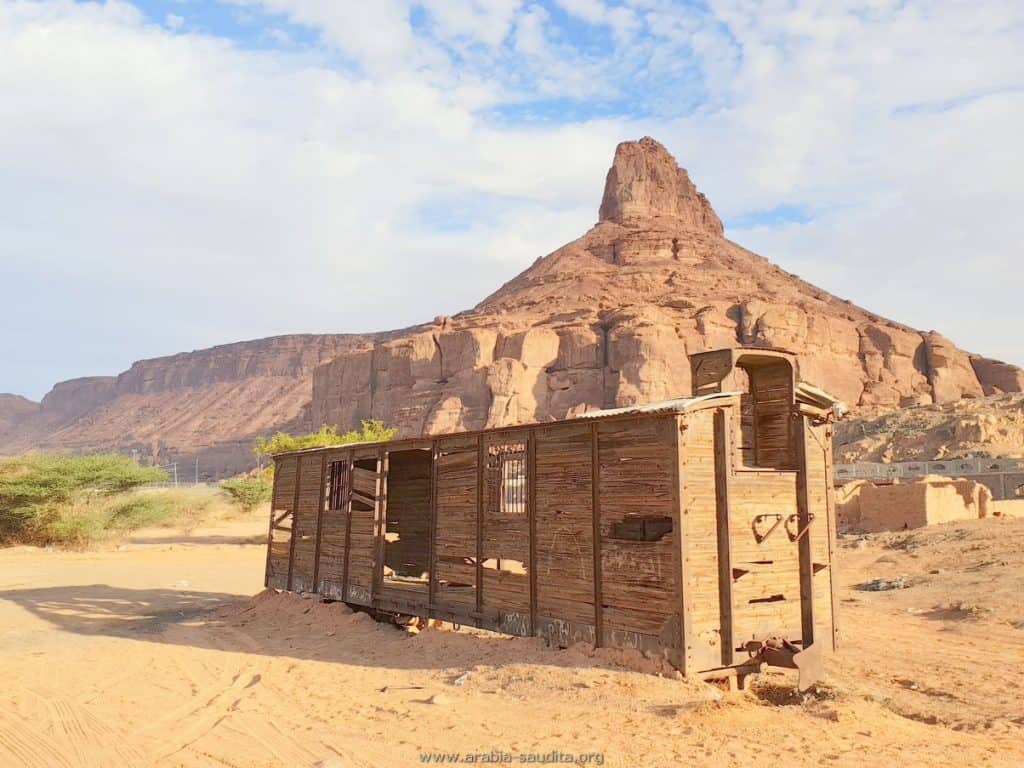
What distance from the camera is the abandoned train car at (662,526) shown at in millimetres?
8609

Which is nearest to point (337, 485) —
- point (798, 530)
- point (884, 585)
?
point (798, 530)

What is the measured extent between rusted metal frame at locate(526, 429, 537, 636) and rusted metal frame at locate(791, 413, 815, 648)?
11.1ft

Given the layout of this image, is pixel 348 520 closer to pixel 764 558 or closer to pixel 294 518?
pixel 294 518

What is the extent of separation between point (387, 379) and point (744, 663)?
7510 centimetres

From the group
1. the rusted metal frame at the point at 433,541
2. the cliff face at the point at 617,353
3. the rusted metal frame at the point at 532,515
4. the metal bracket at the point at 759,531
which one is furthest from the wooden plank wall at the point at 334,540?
the cliff face at the point at 617,353

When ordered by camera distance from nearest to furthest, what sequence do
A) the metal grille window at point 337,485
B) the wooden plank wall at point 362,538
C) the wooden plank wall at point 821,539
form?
the wooden plank wall at point 821,539
the wooden plank wall at point 362,538
the metal grille window at point 337,485

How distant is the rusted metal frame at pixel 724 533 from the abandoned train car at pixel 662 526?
16mm

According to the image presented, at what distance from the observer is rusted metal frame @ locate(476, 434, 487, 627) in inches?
433

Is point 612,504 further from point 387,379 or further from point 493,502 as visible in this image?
point 387,379

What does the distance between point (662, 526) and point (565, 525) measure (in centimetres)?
133

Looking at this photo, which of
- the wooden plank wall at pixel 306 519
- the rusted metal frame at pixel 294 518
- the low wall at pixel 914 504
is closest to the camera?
the wooden plank wall at pixel 306 519

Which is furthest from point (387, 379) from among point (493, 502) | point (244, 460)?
point (493, 502)

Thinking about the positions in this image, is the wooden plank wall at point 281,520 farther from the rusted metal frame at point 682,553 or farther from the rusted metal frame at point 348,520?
the rusted metal frame at point 682,553

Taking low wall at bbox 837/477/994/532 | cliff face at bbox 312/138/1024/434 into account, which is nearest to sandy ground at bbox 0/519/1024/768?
low wall at bbox 837/477/994/532
